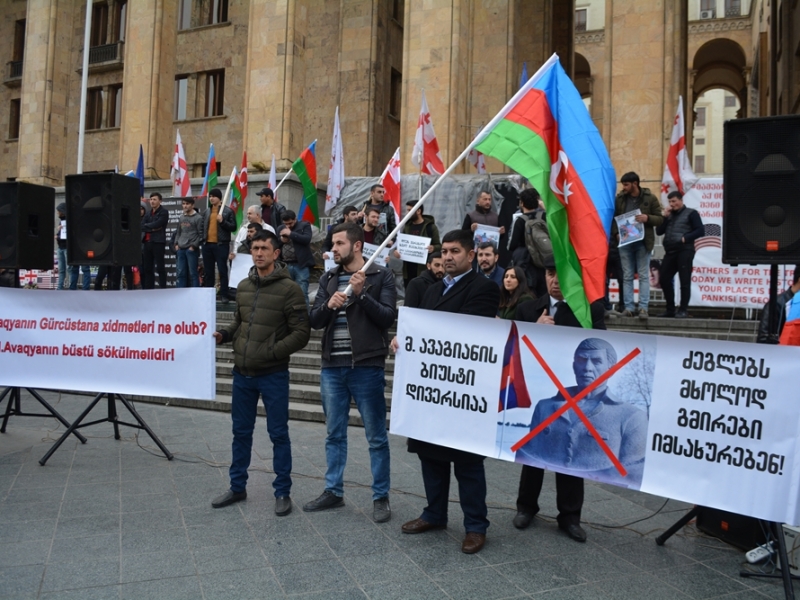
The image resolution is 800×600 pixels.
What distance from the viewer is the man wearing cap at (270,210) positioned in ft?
42.9

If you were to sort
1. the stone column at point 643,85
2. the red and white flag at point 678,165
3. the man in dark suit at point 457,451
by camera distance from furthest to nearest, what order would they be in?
the stone column at point 643,85 → the red and white flag at point 678,165 → the man in dark suit at point 457,451

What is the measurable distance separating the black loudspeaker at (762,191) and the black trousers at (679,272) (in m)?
6.22

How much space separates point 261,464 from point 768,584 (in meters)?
4.54

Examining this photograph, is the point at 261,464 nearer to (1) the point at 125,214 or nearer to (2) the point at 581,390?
(1) the point at 125,214

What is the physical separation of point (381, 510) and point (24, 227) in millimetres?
5362

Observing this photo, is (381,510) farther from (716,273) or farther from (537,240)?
(716,273)

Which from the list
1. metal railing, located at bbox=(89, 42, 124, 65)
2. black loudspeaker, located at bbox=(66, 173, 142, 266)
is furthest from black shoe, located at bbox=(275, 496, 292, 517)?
metal railing, located at bbox=(89, 42, 124, 65)

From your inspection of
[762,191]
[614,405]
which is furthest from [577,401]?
[762,191]

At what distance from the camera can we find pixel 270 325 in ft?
19.0

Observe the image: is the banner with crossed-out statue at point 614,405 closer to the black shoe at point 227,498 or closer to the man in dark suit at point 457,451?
the man in dark suit at point 457,451

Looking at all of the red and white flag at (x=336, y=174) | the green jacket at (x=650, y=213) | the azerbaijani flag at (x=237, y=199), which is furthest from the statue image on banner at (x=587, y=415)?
the red and white flag at (x=336, y=174)

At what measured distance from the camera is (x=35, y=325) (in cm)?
751

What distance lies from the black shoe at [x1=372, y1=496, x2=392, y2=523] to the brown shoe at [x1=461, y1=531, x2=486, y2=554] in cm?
74

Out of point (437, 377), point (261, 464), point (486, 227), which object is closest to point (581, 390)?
point (437, 377)
